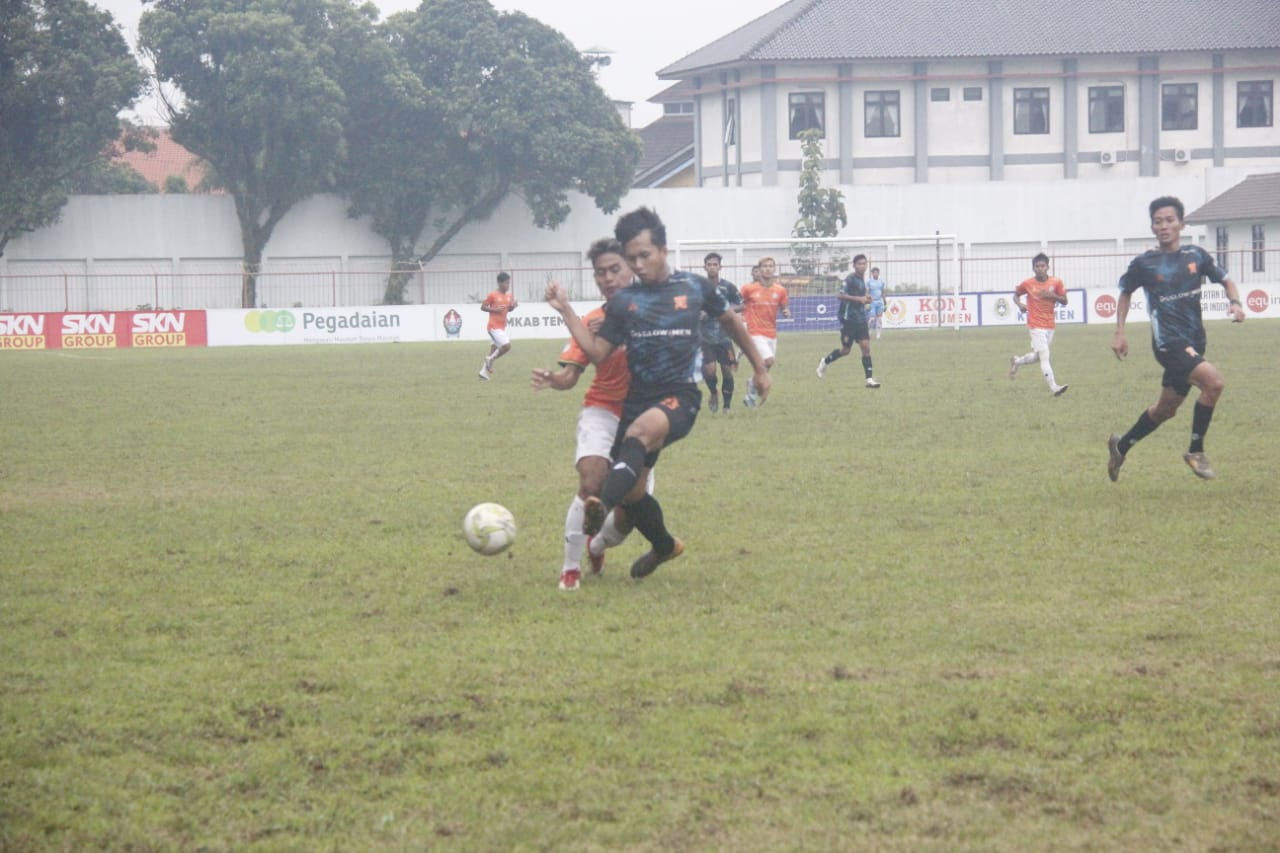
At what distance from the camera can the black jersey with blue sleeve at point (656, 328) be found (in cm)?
823

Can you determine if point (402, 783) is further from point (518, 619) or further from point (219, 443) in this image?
point (219, 443)

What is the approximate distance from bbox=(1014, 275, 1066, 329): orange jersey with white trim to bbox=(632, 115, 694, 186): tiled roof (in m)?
48.5

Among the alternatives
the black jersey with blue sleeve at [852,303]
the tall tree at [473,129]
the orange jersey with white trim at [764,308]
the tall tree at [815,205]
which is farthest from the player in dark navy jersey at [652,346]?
the tall tree at [815,205]

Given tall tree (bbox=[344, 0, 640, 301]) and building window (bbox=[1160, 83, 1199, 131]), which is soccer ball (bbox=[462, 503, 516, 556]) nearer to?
tall tree (bbox=[344, 0, 640, 301])

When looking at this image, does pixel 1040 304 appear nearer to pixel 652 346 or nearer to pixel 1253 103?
pixel 652 346

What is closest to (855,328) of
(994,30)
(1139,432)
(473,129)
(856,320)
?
(856,320)

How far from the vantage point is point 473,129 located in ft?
182

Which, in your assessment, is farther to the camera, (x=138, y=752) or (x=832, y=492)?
(x=832, y=492)

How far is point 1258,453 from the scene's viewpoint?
13414 millimetres

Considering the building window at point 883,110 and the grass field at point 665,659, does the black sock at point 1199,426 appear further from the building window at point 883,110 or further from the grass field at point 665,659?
the building window at point 883,110

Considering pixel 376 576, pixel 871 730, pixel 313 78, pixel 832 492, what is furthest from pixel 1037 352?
pixel 313 78

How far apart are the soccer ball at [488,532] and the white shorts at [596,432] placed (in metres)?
0.53

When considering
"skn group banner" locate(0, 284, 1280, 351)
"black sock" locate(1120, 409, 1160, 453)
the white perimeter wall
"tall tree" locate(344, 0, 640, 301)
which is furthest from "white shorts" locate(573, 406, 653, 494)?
the white perimeter wall

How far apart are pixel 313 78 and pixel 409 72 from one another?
4094mm
